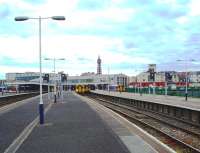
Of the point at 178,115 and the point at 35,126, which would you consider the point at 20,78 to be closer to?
the point at 178,115

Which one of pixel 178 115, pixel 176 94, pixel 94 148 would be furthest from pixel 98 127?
pixel 176 94

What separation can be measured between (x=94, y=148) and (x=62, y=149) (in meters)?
1.02

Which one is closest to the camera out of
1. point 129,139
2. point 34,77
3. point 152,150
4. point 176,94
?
point 152,150

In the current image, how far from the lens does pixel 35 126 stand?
23156 mm

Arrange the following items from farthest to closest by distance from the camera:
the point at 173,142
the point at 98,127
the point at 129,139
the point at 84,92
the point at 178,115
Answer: the point at 84,92
the point at 178,115
the point at 98,127
the point at 173,142
the point at 129,139

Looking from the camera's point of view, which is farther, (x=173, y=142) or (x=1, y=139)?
(x=173, y=142)

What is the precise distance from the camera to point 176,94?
87.4 m

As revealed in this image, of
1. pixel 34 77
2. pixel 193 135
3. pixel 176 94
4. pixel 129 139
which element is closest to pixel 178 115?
pixel 193 135

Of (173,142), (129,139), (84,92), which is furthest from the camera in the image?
(84,92)

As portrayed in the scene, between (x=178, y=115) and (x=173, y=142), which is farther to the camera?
(x=178, y=115)

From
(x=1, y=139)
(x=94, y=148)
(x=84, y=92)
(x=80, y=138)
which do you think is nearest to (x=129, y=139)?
(x=80, y=138)

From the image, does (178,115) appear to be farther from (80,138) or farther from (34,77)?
(34,77)

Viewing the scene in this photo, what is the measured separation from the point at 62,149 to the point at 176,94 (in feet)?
244

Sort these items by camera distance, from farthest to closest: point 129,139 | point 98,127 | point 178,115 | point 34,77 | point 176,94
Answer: point 34,77
point 176,94
point 178,115
point 98,127
point 129,139
